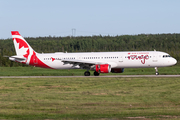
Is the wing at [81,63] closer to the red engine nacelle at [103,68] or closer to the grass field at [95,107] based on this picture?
the red engine nacelle at [103,68]

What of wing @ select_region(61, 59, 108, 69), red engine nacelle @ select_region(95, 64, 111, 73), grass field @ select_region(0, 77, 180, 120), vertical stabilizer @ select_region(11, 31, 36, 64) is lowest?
grass field @ select_region(0, 77, 180, 120)

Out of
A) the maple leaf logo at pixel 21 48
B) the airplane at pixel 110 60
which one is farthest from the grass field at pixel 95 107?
the maple leaf logo at pixel 21 48

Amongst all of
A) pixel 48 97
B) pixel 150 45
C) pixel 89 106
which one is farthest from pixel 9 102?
pixel 150 45

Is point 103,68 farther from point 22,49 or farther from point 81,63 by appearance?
point 22,49

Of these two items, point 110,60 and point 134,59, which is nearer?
point 134,59

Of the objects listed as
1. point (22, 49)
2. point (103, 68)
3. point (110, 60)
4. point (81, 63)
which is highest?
point (22, 49)

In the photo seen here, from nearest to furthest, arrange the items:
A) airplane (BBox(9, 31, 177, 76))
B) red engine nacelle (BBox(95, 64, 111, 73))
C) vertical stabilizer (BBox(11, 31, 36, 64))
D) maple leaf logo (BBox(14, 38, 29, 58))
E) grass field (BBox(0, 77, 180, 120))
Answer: grass field (BBox(0, 77, 180, 120))
red engine nacelle (BBox(95, 64, 111, 73))
airplane (BBox(9, 31, 177, 76))
vertical stabilizer (BBox(11, 31, 36, 64))
maple leaf logo (BBox(14, 38, 29, 58))

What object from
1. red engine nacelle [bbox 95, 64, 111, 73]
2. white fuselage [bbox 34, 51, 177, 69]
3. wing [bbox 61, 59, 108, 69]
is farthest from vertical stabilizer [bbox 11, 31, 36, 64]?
red engine nacelle [bbox 95, 64, 111, 73]

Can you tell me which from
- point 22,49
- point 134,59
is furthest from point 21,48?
point 134,59

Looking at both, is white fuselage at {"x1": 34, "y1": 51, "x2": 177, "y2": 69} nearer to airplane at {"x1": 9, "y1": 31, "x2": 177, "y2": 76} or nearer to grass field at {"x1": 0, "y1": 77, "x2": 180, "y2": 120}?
airplane at {"x1": 9, "y1": 31, "x2": 177, "y2": 76}

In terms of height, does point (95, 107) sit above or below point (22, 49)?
below

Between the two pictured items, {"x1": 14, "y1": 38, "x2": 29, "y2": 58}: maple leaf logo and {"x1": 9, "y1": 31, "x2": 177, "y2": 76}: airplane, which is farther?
{"x1": 14, "y1": 38, "x2": 29, "y2": 58}: maple leaf logo

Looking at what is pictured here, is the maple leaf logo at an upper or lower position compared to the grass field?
upper

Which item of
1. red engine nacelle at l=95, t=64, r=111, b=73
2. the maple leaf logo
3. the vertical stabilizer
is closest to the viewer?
red engine nacelle at l=95, t=64, r=111, b=73
